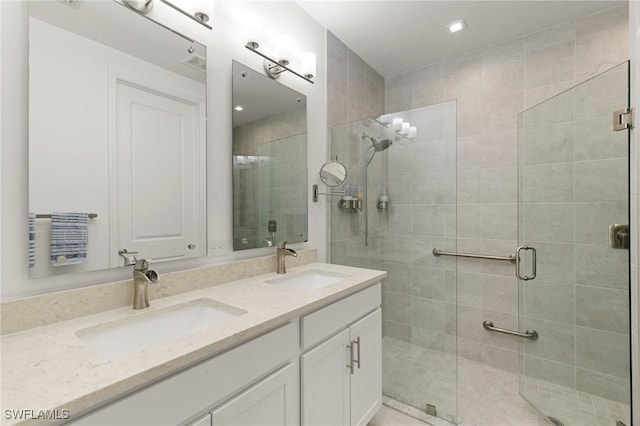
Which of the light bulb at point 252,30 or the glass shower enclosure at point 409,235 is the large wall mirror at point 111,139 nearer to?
the light bulb at point 252,30

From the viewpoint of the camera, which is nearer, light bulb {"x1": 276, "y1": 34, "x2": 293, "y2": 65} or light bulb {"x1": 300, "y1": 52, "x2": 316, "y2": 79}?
light bulb {"x1": 276, "y1": 34, "x2": 293, "y2": 65}

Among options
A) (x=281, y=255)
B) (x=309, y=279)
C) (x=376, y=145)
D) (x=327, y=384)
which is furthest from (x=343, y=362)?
(x=376, y=145)

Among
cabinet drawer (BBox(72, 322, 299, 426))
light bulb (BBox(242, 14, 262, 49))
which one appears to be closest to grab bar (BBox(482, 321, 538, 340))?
cabinet drawer (BBox(72, 322, 299, 426))

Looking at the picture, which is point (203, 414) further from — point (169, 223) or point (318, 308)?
point (169, 223)

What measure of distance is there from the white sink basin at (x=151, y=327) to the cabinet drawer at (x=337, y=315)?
0.28 metres

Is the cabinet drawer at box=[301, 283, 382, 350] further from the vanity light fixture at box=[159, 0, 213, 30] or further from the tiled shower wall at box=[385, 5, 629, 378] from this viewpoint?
the vanity light fixture at box=[159, 0, 213, 30]

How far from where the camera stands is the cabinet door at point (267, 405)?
2.87 ft

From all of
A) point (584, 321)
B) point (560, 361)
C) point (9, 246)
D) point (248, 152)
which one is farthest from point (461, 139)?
point (9, 246)

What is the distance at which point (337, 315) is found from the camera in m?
1.35

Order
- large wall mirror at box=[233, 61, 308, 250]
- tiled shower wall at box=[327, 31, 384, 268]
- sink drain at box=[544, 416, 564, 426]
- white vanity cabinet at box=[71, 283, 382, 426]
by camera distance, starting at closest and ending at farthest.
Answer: white vanity cabinet at box=[71, 283, 382, 426] < large wall mirror at box=[233, 61, 308, 250] < sink drain at box=[544, 416, 564, 426] < tiled shower wall at box=[327, 31, 384, 268]

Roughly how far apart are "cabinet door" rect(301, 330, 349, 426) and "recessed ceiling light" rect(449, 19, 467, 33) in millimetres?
2252

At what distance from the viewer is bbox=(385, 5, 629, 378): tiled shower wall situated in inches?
84.2

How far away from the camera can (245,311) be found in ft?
3.57

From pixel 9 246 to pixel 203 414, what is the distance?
31.1 inches
